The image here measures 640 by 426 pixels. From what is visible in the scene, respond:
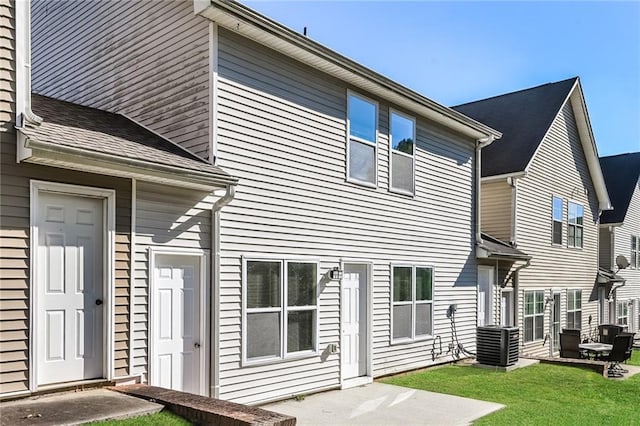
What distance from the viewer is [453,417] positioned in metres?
7.76

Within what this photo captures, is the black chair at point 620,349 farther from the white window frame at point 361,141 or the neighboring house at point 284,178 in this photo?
the white window frame at point 361,141

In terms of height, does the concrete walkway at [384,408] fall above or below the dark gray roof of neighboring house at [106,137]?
below

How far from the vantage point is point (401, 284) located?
37.4ft

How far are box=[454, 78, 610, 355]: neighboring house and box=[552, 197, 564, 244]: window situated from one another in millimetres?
32

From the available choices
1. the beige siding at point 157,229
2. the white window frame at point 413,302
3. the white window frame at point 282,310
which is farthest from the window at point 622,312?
the beige siding at point 157,229

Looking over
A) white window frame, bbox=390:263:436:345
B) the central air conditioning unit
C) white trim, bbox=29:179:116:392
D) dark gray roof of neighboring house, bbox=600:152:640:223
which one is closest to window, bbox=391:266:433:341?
white window frame, bbox=390:263:436:345

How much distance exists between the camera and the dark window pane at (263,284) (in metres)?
8.20

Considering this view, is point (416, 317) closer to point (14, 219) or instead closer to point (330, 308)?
point (330, 308)

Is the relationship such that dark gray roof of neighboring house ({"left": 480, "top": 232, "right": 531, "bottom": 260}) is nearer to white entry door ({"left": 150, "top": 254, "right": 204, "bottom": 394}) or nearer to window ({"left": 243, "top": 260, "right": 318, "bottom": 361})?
window ({"left": 243, "top": 260, "right": 318, "bottom": 361})

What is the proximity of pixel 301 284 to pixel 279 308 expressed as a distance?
24.7 inches

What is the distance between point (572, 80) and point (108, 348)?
1684cm

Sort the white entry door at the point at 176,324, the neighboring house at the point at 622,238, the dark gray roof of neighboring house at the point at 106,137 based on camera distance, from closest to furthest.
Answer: the dark gray roof of neighboring house at the point at 106,137 < the white entry door at the point at 176,324 < the neighboring house at the point at 622,238

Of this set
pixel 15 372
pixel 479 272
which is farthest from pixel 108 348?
pixel 479 272

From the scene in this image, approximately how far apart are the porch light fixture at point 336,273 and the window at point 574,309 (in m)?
12.4
